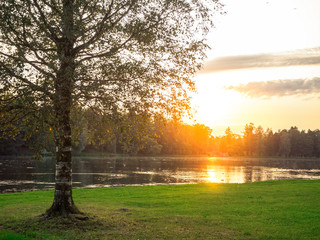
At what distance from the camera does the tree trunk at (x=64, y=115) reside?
42.3ft

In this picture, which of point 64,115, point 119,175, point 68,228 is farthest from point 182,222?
point 119,175

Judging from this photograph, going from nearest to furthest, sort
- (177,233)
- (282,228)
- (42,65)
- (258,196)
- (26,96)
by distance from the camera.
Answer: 1. (26,96)
2. (177,233)
3. (282,228)
4. (42,65)
5. (258,196)

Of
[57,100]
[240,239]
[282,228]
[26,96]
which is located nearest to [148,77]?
[57,100]

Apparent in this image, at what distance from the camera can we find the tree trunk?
508 inches

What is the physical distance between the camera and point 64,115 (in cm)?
1447

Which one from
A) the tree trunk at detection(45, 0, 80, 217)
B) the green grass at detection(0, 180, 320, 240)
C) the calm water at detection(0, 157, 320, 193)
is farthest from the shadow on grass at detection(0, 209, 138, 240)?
the calm water at detection(0, 157, 320, 193)

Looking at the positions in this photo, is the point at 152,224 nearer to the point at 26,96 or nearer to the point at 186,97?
the point at 186,97

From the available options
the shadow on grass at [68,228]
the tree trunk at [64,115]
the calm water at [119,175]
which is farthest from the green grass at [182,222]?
the calm water at [119,175]

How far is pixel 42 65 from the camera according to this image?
1551 cm

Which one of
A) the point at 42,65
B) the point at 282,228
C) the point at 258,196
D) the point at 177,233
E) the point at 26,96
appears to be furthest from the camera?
the point at 258,196

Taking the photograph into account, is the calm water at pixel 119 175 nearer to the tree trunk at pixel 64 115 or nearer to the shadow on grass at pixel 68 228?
the tree trunk at pixel 64 115

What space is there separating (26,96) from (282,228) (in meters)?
A: 11.5

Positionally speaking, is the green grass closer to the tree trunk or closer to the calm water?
the tree trunk

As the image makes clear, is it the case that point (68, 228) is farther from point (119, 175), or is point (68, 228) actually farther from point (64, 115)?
point (119, 175)
